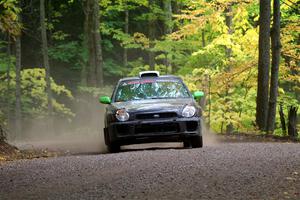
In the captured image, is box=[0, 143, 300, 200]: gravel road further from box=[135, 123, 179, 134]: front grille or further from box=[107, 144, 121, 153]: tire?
box=[107, 144, 121, 153]: tire

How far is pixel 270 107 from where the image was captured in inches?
760

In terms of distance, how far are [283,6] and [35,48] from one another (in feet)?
76.1

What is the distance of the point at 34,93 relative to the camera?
33531 millimetres

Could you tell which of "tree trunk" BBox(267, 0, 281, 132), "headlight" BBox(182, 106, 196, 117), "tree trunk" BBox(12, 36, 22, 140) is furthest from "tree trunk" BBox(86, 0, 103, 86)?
"headlight" BBox(182, 106, 196, 117)

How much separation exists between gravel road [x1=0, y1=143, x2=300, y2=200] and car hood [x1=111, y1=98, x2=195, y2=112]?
167 centimetres

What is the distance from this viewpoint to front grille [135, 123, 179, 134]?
1292 cm

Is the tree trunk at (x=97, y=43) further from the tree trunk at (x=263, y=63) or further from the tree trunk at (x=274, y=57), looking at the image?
the tree trunk at (x=274, y=57)

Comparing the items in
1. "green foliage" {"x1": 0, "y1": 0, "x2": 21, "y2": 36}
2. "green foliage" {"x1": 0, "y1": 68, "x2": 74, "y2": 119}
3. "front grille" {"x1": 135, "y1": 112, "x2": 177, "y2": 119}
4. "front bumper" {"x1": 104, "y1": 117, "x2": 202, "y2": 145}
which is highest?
"green foliage" {"x1": 0, "y1": 0, "x2": 21, "y2": 36}

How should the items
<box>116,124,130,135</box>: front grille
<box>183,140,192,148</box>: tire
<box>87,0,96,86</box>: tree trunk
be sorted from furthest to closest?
<box>87,0,96,86</box>: tree trunk
<box>183,140,192,148</box>: tire
<box>116,124,130,135</box>: front grille

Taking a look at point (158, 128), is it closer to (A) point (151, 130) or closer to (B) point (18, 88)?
(A) point (151, 130)

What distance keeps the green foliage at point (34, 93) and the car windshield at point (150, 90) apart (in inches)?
730

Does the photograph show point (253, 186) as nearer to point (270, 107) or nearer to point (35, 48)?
point (270, 107)

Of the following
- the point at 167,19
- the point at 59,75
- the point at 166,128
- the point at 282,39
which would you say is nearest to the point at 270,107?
the point at 282,39

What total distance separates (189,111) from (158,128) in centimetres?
73
